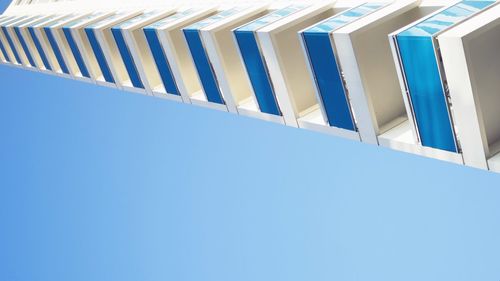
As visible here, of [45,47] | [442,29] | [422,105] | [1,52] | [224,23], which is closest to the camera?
[442,29]

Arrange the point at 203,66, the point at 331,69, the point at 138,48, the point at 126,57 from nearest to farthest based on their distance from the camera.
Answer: the point at 331,69, the point at 203,66, the point at 138,48, the point at 126,57

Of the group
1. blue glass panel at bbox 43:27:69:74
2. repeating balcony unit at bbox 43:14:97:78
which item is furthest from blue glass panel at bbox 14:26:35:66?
repeating balcony unit at bbox 43:14:97:78

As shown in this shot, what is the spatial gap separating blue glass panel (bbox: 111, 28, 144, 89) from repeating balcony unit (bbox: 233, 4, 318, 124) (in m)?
5.54

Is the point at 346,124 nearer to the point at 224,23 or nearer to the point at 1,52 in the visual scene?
the point at 224,23

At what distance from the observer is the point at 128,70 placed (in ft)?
63.3

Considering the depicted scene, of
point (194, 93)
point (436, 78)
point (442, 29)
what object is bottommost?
point (194, 93)

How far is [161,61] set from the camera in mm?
17031

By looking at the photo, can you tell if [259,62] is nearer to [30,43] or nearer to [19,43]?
[30,43]

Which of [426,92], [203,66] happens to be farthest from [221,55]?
[426,92]

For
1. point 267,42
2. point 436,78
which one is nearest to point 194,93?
point 267,42

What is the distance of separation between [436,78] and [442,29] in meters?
0.70

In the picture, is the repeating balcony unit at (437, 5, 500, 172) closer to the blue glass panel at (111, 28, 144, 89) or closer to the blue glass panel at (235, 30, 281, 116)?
the blue glass panel at (235, 30, 281, 116)

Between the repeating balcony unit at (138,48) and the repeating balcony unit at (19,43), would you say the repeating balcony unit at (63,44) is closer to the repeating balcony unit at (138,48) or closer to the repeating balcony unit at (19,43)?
the repeating balcony unit at (19,43)

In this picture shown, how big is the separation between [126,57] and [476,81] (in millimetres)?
11724
